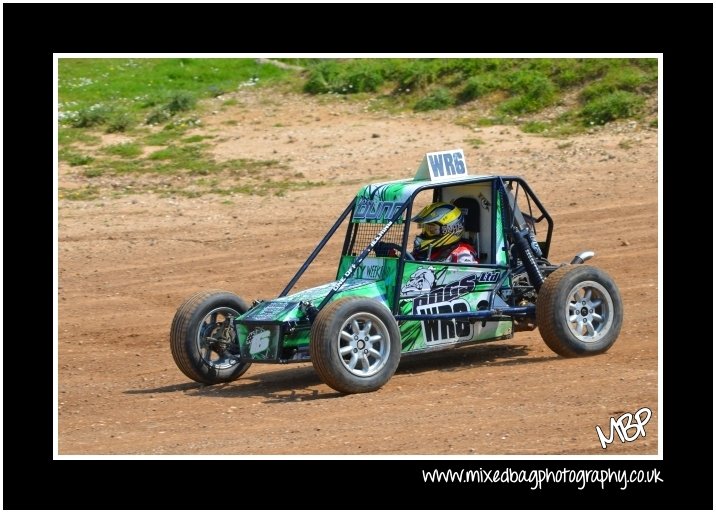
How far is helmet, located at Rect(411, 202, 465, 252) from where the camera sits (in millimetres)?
→ 12367

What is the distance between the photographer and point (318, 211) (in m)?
20.4

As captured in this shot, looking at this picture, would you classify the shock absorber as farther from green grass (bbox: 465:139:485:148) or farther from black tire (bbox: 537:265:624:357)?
green grass (bbox: 465:139:485:148)

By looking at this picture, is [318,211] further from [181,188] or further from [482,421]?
[482,421]

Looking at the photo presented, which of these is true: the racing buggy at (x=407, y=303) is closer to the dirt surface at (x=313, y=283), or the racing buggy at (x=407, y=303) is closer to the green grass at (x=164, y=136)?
the dirt surface at (x=313, y=283)

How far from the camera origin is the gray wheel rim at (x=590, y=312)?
12.1 m

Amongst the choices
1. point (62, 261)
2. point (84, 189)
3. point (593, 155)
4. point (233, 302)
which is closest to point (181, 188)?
point (84, 189)


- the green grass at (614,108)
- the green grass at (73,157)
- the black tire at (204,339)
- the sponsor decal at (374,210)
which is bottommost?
the black tire at (204,339)

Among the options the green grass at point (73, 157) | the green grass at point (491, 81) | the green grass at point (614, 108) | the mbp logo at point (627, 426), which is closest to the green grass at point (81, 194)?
the green grass at point (73, 157)

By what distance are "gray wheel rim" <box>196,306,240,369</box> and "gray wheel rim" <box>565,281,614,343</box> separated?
3.03m

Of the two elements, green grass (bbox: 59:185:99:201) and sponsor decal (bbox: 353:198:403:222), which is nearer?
sponsor decal (bbox: 353:198:403:222)

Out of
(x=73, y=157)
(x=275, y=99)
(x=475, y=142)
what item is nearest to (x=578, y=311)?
(x=475, y=142)

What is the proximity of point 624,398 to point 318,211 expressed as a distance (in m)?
10.5

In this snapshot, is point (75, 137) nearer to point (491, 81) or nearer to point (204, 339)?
point (491, 81)

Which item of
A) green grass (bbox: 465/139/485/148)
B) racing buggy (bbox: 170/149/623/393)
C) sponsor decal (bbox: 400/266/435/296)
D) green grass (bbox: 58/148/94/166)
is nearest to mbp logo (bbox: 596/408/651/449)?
racing buggy (bbox: 170/149/623/393)
